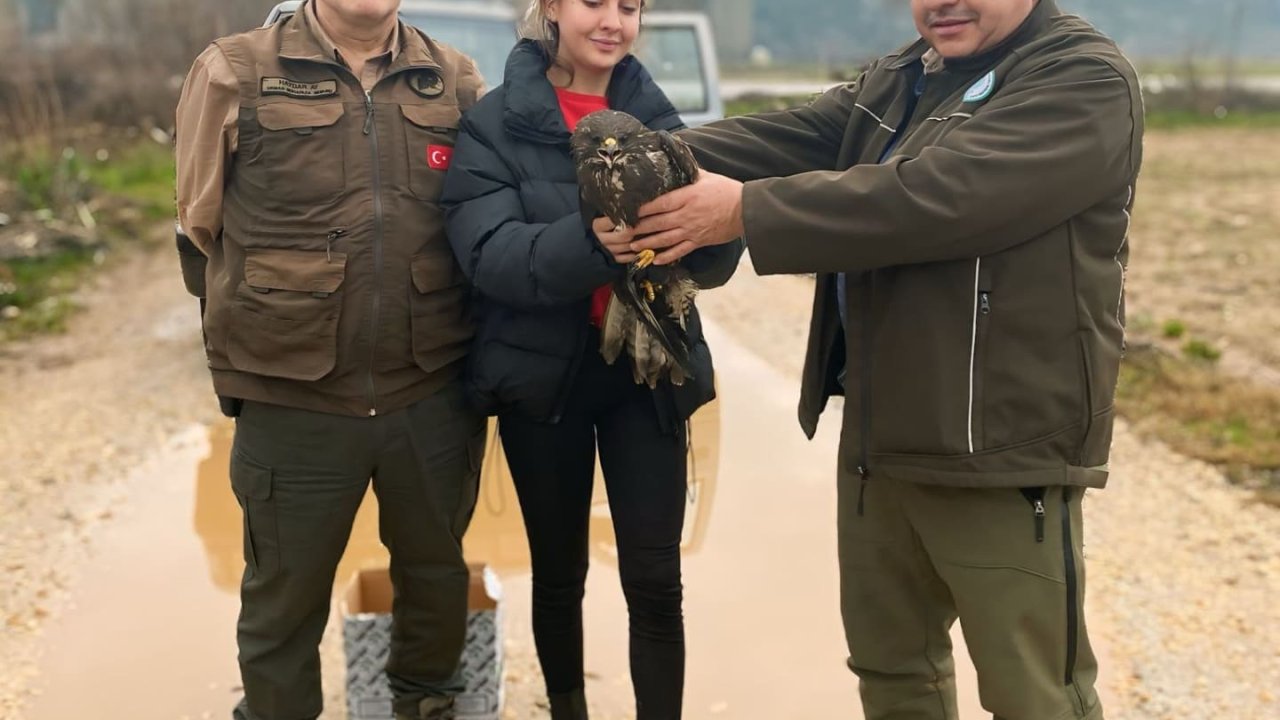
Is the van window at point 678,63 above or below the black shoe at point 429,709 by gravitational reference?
above

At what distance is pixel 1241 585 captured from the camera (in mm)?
4137

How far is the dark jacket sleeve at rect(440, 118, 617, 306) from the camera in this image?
7.40ft

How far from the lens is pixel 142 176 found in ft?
43.6

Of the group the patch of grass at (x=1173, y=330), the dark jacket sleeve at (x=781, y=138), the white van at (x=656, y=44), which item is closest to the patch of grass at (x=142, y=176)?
the white van at (x=656, y=44)

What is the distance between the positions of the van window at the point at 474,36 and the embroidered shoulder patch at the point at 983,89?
15.0 feet

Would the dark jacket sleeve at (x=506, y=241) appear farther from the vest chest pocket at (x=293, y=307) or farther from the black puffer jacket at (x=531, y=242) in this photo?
the vest chest pocket at (x=293, y=307)

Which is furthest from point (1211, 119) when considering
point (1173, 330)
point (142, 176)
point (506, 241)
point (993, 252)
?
point (506, 241)

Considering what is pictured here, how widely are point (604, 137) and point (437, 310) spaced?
64cm

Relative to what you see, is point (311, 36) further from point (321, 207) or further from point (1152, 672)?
point (1152, 672)

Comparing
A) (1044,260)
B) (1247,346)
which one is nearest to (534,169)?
(1044,260)

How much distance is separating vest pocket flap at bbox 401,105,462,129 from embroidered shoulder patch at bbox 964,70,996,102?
1.13 metres

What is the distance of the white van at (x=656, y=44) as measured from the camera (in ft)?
→ 21.4

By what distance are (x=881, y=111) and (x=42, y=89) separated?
715 inches

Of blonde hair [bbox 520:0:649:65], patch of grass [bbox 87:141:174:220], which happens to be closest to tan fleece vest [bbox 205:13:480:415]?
blonde hair [bbox 520:0:649:65]
